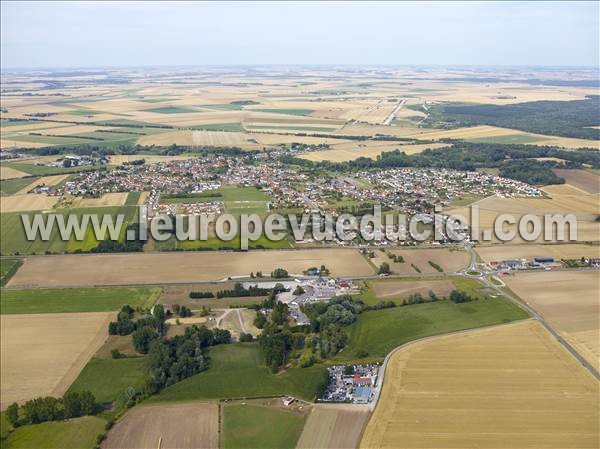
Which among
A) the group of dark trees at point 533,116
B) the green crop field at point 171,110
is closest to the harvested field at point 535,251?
the group of dark trees at point 533,116

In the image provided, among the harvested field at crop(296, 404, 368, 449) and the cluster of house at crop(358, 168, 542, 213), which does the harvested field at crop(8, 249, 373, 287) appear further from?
the harvested field at crop(296, 404, 368, 449)

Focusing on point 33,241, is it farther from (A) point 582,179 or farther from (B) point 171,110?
(B) point 171,110

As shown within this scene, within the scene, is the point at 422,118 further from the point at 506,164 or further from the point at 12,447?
the point at 12,447

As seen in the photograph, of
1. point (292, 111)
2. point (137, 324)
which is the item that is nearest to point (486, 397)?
point (137, 324)

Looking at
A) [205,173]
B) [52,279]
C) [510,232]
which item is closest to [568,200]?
[510,232]

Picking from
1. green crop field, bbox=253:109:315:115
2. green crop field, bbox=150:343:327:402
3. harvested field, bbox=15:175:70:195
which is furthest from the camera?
green crop field, bbox=253:109:315:115

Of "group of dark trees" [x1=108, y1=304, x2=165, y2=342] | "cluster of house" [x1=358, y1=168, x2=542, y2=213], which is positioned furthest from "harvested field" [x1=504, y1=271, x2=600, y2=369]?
"group of dark trees" [x1=108, y1=304, x2=165, y2=342]
